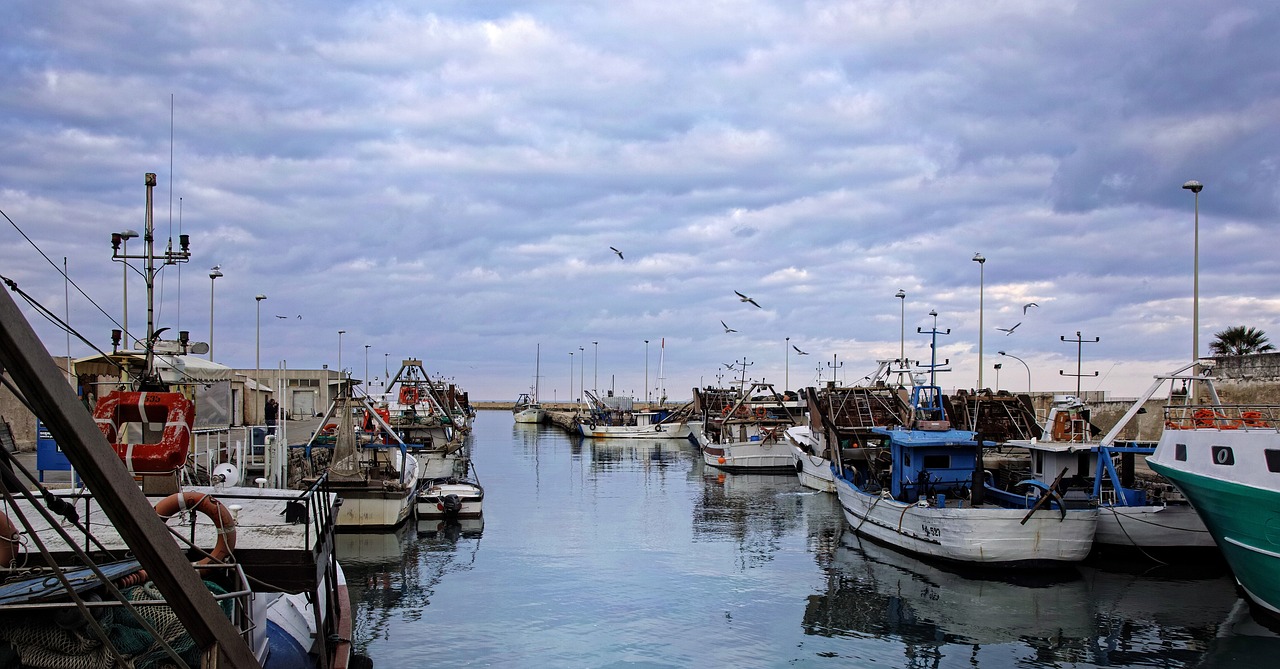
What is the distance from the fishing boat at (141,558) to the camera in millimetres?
6020

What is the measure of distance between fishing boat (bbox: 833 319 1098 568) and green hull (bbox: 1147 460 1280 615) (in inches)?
141

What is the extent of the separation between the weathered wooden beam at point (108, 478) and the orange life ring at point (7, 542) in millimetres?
2929

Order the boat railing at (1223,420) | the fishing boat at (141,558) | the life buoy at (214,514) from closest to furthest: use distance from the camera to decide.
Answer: the fishing boat at (141,558)
the life buoy at (214,514)
the boat railing at (1223,420)

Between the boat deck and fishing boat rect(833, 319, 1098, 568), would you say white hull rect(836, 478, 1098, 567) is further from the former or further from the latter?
the boat deck

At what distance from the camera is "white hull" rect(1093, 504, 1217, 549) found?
989 inches

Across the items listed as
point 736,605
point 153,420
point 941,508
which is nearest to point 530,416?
point 941,508

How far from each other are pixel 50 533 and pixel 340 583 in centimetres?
744

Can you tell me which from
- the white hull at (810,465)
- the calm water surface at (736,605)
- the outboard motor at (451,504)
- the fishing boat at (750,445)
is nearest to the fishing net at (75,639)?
the calm water surface at (736,605)

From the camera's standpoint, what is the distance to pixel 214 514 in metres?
9.34

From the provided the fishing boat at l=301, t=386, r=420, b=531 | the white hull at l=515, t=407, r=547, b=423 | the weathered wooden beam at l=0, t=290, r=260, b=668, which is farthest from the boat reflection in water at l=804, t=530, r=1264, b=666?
the white hull at l=515, t=407, r=547, b=423

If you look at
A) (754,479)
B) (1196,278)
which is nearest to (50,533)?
(1196,278)

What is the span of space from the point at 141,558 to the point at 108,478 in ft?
2.50

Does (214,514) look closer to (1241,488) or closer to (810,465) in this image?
(1241,488)

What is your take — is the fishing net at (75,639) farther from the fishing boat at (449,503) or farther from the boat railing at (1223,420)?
the fishing boat at (449,503)
